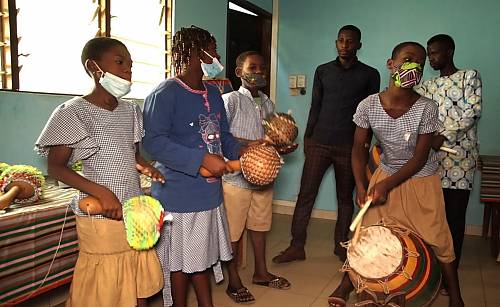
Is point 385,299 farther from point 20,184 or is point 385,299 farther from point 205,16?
point 205,16

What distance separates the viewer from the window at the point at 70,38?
88.4 inches

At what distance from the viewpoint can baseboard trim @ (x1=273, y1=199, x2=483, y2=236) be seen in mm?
4137

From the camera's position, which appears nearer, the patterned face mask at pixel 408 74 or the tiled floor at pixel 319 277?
the patterned face mask at pixel 408 74

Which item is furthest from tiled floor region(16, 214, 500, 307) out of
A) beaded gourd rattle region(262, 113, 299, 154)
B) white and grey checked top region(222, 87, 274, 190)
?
beaded gourd rattle region(262, 113, 299, 154)

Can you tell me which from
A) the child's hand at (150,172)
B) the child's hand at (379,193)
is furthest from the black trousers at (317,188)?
the child's hand at (150,172)

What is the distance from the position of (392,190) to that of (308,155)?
132 cm

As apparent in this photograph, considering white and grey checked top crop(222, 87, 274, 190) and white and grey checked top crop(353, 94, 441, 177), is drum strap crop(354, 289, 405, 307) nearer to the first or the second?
white and grey checked top crop(353, 94, 441, 177)

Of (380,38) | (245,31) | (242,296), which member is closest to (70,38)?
(242,296)

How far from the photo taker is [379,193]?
200cm

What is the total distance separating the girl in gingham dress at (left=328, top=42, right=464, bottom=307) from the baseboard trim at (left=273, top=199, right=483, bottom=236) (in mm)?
2314

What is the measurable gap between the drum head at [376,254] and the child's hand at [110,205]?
0.94 meters

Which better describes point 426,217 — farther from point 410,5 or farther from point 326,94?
point 410,5

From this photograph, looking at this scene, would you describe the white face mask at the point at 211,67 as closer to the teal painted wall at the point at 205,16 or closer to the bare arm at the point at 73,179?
the bare arm at the point at 73,179

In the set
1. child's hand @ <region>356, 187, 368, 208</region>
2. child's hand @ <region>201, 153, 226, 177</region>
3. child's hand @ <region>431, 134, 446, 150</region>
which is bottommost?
child's hand @ <region>356, 187, 368, 208</region>
